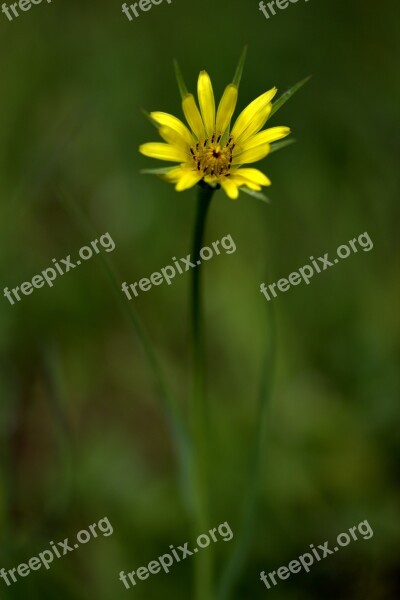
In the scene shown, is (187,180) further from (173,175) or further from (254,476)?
(254,476)

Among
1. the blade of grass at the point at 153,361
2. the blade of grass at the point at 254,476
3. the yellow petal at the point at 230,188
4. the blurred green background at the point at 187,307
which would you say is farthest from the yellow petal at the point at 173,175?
the blade of grass at the point at 254,476

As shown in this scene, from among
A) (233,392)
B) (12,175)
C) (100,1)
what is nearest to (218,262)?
(233,392)

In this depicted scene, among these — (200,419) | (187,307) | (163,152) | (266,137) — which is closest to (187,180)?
(163,152)

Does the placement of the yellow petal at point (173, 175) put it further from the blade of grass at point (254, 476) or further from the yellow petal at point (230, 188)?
the blade of grass at point (254, 476)

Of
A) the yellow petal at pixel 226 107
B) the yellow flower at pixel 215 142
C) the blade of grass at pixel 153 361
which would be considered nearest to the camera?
the yellow flower at pixel 215 142

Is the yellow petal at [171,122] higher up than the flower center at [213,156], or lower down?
higher up

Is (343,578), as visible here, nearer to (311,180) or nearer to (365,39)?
(311,180)

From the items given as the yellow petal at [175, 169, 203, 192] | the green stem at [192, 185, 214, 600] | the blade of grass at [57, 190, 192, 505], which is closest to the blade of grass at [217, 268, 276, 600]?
the green stem at [192, 185, 214, 600]
